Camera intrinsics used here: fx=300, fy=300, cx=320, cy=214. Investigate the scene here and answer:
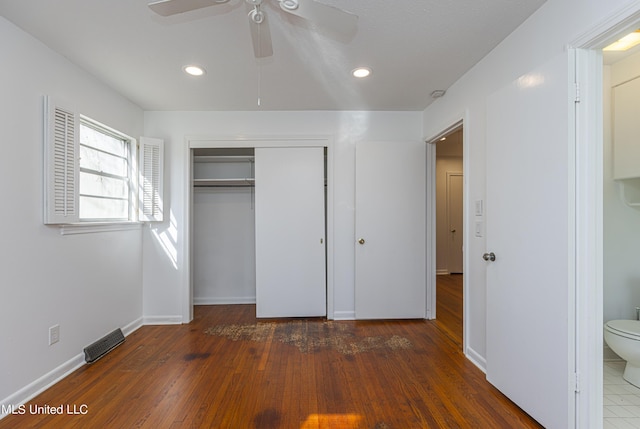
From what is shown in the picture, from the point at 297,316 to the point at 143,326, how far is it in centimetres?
175

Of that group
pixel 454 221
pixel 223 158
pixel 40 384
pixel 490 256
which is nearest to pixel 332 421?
pixel 490 256

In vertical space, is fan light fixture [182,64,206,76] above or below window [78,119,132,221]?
above

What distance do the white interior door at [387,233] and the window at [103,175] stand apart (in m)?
2.56

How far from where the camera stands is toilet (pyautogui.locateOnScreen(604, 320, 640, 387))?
200 centimetres

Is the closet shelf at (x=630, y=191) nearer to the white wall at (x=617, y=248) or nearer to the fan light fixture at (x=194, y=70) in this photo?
the white wall at (x=617, y=248)

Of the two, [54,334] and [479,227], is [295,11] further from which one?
[54,334]

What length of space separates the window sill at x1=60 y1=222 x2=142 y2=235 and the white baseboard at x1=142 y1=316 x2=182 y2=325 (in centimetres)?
107

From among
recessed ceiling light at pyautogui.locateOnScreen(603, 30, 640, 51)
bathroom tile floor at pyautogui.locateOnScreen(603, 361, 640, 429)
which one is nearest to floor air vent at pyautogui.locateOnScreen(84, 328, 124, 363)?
bathroom tile floor at pyautogui.locateOnScreen(603, 361, 640, 429)

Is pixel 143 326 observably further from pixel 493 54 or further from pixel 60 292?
pixel 493 54

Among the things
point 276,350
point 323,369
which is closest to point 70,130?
point 276,350

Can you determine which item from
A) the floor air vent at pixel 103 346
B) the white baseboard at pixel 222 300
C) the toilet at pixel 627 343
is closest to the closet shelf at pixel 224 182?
the white baseboard at pixel 222 300

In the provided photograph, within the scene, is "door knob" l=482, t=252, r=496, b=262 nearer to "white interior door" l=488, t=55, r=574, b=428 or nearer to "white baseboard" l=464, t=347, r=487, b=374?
"white interior door" l=488, t=55, r=574, b=428

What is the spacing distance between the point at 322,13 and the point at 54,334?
2.85m

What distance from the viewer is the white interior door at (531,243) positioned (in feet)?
5.19
